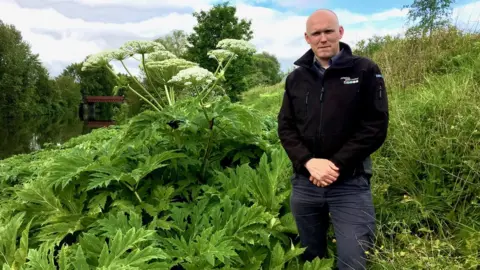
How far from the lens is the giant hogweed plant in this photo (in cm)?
291

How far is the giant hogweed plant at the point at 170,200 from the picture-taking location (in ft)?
9.55

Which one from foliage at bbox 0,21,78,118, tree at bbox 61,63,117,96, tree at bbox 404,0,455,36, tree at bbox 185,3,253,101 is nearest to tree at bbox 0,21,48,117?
foliage at bbox 0,21,78,118

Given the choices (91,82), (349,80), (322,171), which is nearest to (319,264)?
(322,171)

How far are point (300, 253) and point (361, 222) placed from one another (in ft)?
1.70

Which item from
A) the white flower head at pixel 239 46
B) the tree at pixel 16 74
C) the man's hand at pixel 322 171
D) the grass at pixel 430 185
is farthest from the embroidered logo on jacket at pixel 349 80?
the tree at pixel 16 74

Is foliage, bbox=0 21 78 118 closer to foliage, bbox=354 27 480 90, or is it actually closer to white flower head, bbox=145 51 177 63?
foliage, bbox=354 27 480 90

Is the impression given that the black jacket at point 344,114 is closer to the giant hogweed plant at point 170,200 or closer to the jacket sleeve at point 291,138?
the jacket sleeve at point 291,138

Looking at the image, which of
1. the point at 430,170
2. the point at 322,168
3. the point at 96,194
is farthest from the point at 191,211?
the point at 430,170

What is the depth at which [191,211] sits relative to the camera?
342 cm

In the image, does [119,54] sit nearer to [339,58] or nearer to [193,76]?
[193,76]

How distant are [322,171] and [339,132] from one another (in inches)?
11.2

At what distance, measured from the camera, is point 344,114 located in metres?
2.71

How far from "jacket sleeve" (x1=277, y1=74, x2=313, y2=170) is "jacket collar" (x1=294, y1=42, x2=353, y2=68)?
0.19 metres

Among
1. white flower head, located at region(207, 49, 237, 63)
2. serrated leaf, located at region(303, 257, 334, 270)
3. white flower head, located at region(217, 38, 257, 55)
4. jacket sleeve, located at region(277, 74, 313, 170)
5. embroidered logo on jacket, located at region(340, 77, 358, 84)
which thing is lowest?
serrated leaf, located at region(303, 257, 334, 270)
